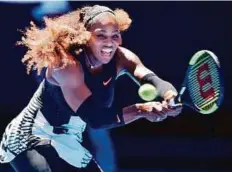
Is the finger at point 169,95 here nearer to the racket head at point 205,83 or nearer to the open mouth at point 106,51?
the racket head at point 205,83

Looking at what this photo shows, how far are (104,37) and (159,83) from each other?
1.14 feet

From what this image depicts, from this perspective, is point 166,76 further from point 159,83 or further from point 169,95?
point 169,95

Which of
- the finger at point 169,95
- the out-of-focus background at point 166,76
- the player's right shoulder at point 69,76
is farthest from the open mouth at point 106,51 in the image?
the out-of-focus background at point 166,76

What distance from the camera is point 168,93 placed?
334 cm

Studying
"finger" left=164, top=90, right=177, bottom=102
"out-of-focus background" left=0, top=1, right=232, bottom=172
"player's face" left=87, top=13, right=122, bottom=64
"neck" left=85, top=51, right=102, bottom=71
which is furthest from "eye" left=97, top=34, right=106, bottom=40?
"out-of-focus background" left=0, top=1, right=232, bottom=172

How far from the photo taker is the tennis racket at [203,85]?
3.41m

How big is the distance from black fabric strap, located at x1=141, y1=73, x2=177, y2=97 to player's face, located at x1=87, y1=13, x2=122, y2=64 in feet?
0.74

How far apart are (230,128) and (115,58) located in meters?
2.64

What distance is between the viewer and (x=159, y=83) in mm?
3441

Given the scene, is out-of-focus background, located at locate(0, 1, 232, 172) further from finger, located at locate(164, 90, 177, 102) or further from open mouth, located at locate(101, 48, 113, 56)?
finger, located at locate(164, 90, 177, 102)

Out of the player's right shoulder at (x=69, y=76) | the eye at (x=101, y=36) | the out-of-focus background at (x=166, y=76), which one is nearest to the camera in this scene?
the player's right shoulder at (x=69, y=76)

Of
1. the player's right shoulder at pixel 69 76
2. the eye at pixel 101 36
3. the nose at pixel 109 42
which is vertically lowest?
the player's right shoulder at pixel 69 76

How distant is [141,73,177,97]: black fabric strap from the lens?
11.1ft

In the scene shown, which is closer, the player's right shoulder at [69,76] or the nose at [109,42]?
the player's right shoulder at [69,76]
